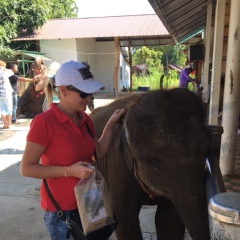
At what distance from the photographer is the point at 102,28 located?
23.1 meters

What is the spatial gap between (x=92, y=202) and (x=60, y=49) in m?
22.7

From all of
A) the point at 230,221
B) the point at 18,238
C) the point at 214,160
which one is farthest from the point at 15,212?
the point at 230,221

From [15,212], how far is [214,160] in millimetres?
3338

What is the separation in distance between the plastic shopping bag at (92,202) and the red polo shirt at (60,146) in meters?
0.15

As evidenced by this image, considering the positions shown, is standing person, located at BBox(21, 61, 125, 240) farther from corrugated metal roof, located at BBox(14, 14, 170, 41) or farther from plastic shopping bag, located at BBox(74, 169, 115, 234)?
corrugated metal roof, located at BBox(14, 14, 170, 41)

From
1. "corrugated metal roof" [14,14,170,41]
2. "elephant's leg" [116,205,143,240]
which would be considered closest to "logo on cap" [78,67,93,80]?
"elephant's leg" [116,205,143,240]

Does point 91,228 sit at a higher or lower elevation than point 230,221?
lower

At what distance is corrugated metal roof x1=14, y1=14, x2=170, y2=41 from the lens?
847 inches

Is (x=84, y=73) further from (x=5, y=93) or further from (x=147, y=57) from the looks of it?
(x=147, y=57)

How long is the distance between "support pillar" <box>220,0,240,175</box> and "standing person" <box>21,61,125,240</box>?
128 inches

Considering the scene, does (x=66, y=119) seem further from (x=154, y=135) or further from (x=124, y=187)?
(x=124, y=187)

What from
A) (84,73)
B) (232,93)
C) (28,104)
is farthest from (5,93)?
(84,73)

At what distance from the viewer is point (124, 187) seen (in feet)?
8.92

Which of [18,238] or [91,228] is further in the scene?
[18,238]
